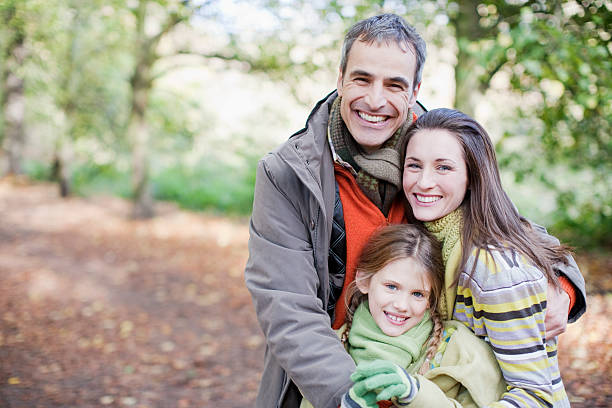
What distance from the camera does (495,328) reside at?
5.78 ft

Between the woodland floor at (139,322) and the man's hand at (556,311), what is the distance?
250 centimetres

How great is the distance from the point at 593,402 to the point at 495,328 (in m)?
2.95

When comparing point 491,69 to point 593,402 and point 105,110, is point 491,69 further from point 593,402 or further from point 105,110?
point 105,110

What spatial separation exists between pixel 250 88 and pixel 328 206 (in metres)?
9.70

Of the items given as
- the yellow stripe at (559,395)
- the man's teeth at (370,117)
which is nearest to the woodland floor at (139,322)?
the yellow stripe at (559,395)

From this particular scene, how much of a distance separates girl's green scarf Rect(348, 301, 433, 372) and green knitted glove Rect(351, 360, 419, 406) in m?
0.28

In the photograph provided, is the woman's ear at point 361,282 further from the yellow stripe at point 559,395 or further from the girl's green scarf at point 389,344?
the yellow stripe at point 559,395

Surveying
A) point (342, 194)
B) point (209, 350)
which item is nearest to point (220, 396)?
point (209, 350)

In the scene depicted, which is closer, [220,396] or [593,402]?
[593,402]

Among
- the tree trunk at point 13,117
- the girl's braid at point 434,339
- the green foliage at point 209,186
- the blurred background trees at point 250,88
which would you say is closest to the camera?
the girl's braid at point 434,339

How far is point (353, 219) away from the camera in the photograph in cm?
221

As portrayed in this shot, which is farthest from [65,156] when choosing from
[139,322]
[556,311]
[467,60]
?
[556,311]

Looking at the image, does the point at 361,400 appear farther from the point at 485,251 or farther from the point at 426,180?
the point at 426,180

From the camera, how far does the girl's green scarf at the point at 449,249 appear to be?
1.94 metres
